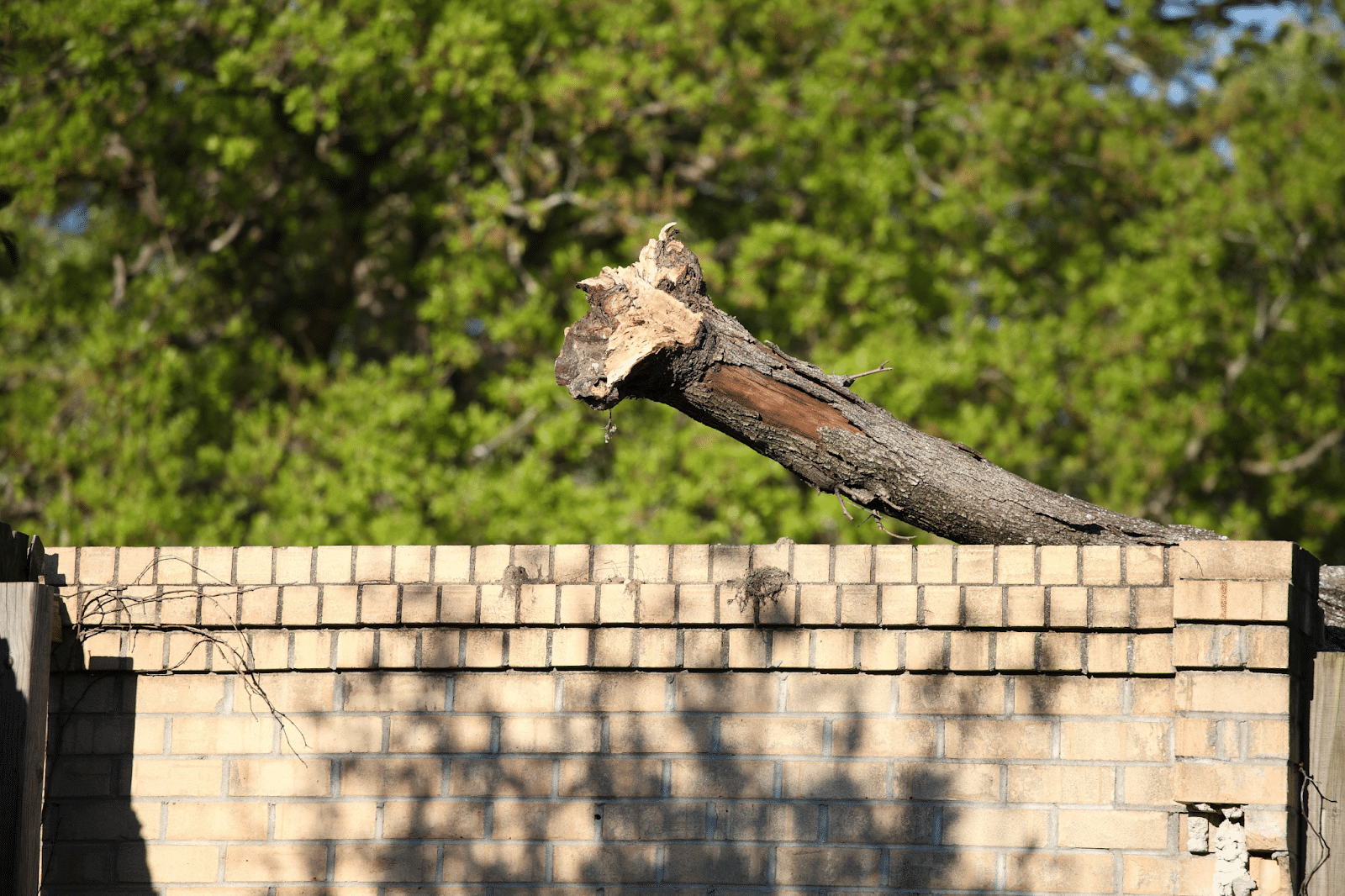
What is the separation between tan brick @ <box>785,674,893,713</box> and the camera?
336cm

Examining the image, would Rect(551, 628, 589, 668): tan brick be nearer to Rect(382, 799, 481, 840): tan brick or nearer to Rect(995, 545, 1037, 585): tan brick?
Rect(382, 799, 481, 840): tan brick

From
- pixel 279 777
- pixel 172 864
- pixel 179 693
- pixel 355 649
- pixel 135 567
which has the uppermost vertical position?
pixel 135 567

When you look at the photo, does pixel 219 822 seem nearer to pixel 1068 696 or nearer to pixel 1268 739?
pixel 1068 696

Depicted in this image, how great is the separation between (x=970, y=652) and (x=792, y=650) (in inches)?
20.8

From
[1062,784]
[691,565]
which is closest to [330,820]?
[691,565]

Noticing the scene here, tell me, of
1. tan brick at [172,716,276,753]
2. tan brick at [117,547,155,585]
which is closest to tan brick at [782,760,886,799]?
Result: tan brick at [172,716,276,753]

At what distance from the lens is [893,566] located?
3398 mm

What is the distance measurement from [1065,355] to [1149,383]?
73 cm

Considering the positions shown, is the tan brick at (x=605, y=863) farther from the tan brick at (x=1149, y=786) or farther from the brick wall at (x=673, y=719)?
the tan brick at (x=1149, y=786)

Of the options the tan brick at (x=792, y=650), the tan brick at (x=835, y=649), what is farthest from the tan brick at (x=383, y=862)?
the tan brick at (x=835, y=649)

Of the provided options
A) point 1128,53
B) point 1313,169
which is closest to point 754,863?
point 1313,169

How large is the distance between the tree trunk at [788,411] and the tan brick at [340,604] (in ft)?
3.16

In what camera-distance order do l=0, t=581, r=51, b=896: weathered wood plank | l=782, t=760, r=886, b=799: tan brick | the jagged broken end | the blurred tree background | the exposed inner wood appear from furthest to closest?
the blurred tree background
the exposed inner wood
the jagged broken end
l=782, t=760, r=886, b=799: tan brick
l=0, t=581, r=51, b=896: weathered wood plank

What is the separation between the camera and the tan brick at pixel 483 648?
345 cm
